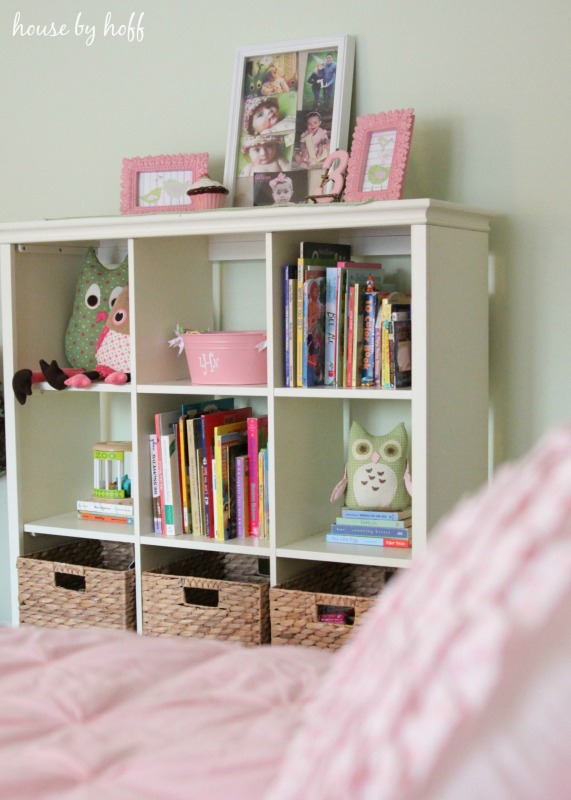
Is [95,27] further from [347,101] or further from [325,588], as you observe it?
[325,588]

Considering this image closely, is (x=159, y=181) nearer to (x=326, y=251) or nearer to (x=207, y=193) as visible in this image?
(x=207, y=193)

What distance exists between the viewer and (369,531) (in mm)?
2203

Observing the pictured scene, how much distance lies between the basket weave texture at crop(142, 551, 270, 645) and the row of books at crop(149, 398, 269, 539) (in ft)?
0.38

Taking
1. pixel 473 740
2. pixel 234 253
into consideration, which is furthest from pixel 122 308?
pixel 473 740

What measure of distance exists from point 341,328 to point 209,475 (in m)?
0.48

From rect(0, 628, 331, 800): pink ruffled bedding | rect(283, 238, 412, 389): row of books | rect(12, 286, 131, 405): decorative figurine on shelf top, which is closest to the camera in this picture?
rect(0, 628, 331, 800): pink ruffled bedding

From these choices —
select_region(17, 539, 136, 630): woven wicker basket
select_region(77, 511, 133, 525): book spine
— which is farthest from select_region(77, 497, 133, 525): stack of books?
select_region(17, 539, 136, 630): woven wicker basket

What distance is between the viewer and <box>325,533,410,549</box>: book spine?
215cm

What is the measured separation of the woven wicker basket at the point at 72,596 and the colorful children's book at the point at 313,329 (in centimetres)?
66

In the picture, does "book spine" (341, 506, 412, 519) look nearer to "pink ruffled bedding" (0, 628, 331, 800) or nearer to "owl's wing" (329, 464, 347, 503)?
"owl's wing" (329, 464, 347, 503)

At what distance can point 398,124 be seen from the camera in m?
2.23

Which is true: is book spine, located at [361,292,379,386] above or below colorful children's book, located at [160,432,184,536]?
above

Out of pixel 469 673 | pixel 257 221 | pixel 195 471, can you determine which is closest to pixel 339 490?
pixel 195 471

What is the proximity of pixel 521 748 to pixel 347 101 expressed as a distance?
2213mm
